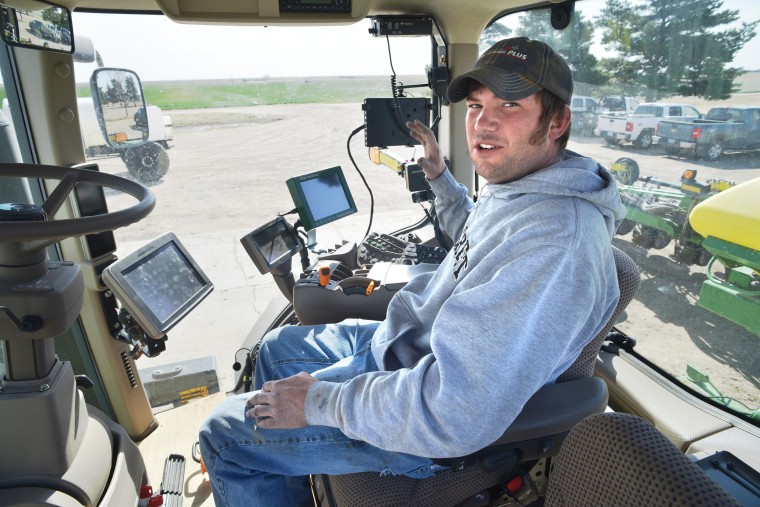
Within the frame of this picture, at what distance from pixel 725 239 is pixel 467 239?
2.50 feet

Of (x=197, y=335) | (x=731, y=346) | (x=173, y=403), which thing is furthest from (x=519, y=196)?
(x=197, y=335)

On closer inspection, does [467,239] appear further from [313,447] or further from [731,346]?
[731,346]

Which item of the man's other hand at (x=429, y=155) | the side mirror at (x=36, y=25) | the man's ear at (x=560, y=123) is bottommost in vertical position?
the man's other hand at (x=429, y=155)

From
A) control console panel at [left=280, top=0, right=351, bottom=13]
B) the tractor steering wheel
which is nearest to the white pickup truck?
control console panel at [left=280, top=0, right=351, bottom=13]

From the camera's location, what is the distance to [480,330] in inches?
37.7

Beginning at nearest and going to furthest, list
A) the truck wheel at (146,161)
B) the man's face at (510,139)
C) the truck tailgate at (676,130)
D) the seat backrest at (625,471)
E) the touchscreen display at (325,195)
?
1. the seat backrest at (625,471)
2. the man's face at (510,139)
3. the truck tailgate at (676,130)
4. the touchscreen display at (325,195)
5. the truck wheel at (146,161)

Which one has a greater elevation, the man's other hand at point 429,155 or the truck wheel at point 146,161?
the man's other hand at point 429,155

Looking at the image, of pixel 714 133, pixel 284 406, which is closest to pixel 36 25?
pixel 284 406

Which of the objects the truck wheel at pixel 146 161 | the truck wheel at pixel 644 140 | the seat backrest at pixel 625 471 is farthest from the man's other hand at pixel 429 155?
the truck wheel at pixel 146 161

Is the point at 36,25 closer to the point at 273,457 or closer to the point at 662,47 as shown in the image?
the point at 273,457

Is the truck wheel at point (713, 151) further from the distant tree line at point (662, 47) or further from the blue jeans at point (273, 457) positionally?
the blue jeans at point (273, 457)

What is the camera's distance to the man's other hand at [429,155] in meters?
1.93

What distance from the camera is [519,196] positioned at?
118cm

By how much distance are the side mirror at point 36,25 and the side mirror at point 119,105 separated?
0.97 feet
